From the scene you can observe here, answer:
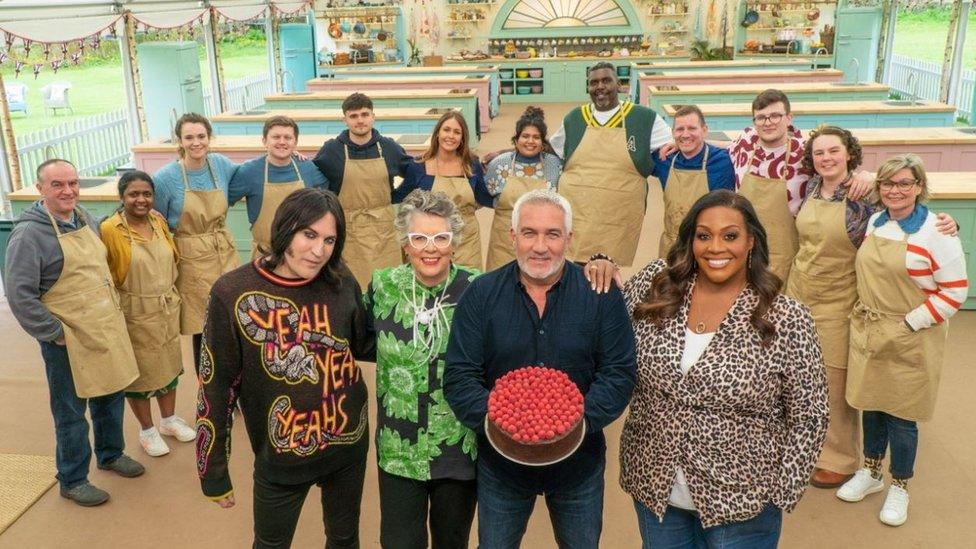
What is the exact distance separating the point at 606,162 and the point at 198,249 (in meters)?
1.92

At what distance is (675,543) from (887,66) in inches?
538

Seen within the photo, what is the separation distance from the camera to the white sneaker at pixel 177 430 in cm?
380

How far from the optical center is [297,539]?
308cm

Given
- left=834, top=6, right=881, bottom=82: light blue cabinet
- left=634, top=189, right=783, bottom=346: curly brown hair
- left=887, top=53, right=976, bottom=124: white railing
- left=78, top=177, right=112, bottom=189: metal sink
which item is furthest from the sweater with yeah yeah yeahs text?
left=834, top=6, right=881, bottom=82: light blue cabinet

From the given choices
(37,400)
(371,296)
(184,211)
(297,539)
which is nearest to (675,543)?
(371,296)

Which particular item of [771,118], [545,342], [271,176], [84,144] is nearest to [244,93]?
[84,144]

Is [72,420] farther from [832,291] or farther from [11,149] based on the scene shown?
[11,149]

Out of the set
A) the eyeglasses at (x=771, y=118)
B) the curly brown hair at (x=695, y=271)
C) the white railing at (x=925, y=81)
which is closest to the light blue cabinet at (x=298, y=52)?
the white railing at (x=925, y=81)

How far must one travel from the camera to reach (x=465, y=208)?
3.87 metres

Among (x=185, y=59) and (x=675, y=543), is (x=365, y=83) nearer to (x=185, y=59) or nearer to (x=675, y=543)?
(x=185, y=59)

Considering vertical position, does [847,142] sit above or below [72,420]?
above

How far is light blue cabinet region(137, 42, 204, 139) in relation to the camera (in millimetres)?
9516

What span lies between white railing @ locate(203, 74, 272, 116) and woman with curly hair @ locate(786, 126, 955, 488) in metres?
10.5

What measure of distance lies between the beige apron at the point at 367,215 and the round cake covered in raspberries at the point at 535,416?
244cm
